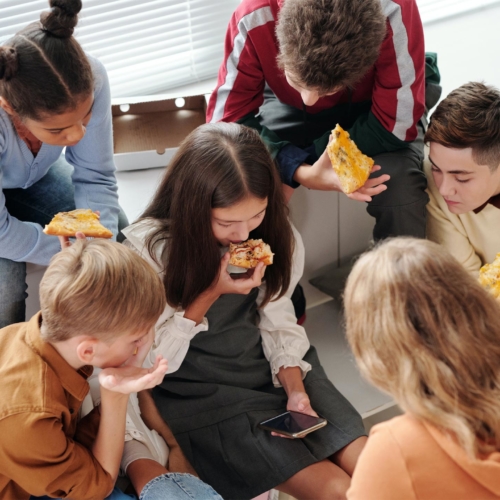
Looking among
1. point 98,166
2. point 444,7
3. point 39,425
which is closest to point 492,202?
point 98,166

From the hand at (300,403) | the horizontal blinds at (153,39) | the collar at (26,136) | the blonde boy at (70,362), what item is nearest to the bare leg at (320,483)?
the hand at (300,403)

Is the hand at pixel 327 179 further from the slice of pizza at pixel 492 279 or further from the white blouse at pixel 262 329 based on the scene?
the slice of pizza at pixel 492 279

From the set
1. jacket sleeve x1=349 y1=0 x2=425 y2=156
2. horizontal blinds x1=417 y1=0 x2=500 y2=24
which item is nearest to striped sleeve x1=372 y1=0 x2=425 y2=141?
jacket sleeve x1=349 y1=0 x2=425 y2=156

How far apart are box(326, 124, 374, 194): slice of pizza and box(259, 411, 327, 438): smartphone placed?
1.99 feet

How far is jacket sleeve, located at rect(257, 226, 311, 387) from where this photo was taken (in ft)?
6.06

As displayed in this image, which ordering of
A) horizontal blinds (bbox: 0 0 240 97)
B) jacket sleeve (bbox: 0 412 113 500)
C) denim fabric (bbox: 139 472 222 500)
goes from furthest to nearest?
horizontal blinds (bbox: 0 0 240 97)
denim fabric (bbox: 139 472 222 500)
jacket sleeve (bbox: 0 412 113 500)

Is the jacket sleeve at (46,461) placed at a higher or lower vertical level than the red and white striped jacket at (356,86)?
lower

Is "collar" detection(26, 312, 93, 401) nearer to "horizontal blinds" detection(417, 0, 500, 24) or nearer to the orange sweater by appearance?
the orange sweater

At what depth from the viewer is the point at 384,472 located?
1094mm

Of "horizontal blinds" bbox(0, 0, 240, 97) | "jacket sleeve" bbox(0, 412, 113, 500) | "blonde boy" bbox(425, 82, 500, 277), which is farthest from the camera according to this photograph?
"horizontal blinds" bbox(0, 0, 240, 97)

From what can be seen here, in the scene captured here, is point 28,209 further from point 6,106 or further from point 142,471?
point 142,471

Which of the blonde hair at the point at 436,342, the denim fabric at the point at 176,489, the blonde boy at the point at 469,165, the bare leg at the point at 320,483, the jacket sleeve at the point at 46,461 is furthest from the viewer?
the blonde boy at the point at 469,165

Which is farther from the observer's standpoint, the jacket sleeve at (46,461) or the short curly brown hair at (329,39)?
the short curly brown hair at (329,39)

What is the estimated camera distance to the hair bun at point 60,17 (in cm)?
155
